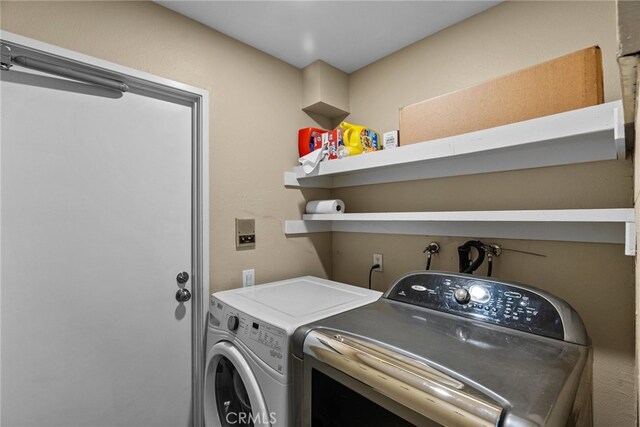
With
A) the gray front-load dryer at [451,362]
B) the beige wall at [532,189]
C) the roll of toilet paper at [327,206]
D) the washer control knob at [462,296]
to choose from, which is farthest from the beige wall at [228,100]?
the washer control knob at [462,296]

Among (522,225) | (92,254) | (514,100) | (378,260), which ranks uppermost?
(514,100)

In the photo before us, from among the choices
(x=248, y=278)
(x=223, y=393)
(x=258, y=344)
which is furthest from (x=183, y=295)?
(x=258, y=344)

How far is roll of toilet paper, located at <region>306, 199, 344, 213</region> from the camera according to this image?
6.05ft

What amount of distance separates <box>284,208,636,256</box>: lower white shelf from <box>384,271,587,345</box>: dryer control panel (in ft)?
0.84

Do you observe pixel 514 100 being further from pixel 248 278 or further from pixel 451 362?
pixel 248 278

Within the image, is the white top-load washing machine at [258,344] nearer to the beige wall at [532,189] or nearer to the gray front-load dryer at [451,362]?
the gray front-load dryer at [451,362]

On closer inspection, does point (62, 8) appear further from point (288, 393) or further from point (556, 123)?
point (556, 123)

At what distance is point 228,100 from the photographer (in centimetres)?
167

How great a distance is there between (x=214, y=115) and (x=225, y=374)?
1336 mm

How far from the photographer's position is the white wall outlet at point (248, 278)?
1712 mm

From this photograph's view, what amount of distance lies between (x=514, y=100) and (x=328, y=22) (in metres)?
1.00

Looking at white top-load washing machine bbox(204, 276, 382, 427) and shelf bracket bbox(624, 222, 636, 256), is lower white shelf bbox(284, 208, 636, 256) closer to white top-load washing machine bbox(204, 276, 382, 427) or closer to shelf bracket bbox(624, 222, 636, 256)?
shelf bracket bbox(624, 222, 636, 256)

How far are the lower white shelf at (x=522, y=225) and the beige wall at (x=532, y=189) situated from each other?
0.15 feet

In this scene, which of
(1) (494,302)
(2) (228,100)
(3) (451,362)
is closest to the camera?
(3) (451,362)
